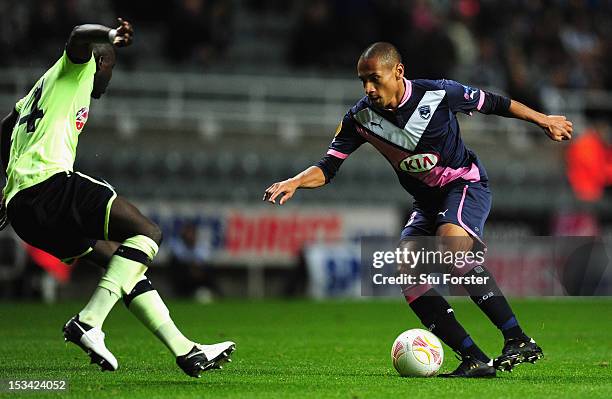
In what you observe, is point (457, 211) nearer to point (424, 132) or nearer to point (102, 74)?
point (424, 132)

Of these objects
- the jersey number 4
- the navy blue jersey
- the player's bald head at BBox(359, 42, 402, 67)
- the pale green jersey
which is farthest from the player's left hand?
the jersey number 4

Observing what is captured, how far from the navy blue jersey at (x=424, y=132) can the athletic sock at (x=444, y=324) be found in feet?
2.30

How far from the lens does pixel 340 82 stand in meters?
20.7

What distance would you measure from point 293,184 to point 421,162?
86cm

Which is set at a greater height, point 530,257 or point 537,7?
point 537,7

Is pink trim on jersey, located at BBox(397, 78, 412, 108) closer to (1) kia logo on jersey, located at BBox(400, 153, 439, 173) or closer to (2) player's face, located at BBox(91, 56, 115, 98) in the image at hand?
(1) kia logo on jersey, located at BBox(400, 153, 439, 173)

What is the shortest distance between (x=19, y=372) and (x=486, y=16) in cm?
1725

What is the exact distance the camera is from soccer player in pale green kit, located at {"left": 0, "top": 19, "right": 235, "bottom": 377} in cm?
664

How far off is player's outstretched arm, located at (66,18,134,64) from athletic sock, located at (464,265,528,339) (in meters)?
2.70

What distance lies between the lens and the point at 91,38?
6.47 metres

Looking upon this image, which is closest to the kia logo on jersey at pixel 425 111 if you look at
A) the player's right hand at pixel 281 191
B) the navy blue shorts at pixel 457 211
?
the navy blue shorts at pixel 457 211

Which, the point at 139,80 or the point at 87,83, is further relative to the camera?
the point at 139,80

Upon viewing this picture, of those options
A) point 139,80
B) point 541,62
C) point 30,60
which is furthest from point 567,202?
point 30,60

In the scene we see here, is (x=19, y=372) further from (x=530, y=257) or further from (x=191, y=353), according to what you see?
(x=530, y=257)
